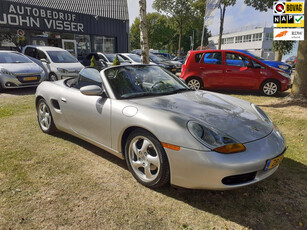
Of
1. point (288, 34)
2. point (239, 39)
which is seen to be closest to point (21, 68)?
point (288, 34)

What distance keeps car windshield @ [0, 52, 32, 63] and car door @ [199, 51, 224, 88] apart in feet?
22.3

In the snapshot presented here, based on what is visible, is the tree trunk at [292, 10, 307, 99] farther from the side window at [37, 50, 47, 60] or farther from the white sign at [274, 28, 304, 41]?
the side window at [37, 50, 47, 60]

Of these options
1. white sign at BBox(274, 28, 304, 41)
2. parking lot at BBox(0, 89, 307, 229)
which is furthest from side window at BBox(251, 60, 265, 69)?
parking lot at BBox(0, 89, 307, 229)

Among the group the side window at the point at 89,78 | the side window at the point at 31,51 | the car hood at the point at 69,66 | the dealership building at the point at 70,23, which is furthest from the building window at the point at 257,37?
the side window at the point at 89,78

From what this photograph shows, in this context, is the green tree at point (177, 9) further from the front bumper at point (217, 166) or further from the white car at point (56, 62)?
the front bumper at point (217, 166)

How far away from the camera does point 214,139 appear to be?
237cm

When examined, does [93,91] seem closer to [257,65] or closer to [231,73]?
[231,73]

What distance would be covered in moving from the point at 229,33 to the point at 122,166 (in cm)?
7221

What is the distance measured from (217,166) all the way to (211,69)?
23.6 ft

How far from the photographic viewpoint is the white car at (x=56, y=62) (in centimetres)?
1029

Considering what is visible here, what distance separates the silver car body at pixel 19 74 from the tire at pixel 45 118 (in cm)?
508

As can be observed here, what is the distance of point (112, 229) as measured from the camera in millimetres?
2186

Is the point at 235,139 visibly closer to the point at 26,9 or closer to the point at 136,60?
the point at 136,60

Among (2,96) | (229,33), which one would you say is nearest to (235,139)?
(2,96)
